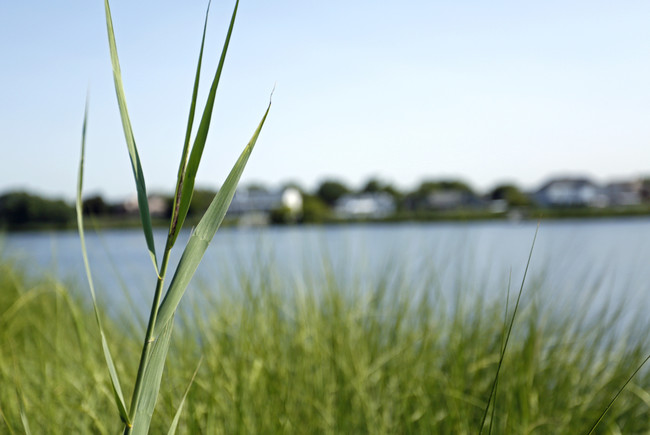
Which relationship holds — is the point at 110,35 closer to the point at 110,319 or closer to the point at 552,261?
the point at 552,261

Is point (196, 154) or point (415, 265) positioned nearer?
point (196, 154)

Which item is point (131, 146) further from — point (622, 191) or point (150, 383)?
point (622, 191)

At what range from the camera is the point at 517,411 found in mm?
1943

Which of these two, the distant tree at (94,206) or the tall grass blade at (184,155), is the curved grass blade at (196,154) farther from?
the distant tree at (94,206)

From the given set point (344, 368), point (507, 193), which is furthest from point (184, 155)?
point (507, 193)

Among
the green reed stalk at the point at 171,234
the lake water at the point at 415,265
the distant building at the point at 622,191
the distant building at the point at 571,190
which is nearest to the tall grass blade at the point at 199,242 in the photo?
the green reed stalk at the point at 171,234

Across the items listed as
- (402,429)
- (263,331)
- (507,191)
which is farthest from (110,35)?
(507,191)

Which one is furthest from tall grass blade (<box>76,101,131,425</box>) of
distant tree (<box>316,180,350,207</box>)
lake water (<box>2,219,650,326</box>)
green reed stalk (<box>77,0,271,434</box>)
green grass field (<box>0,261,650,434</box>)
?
distant tree (<box>316,180,350,207</box>)

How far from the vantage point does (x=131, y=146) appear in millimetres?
548

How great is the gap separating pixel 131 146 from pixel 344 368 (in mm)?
1668

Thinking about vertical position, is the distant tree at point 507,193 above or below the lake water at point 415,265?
above

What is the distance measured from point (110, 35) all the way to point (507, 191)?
29.4 m

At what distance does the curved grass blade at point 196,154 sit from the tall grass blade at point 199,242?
0.06ft

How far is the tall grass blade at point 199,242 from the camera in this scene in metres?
0.51
